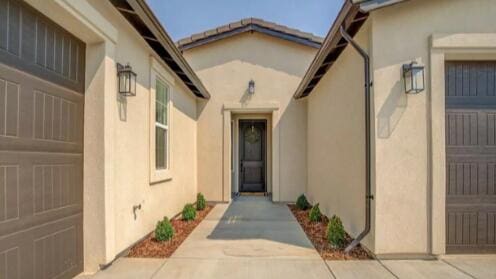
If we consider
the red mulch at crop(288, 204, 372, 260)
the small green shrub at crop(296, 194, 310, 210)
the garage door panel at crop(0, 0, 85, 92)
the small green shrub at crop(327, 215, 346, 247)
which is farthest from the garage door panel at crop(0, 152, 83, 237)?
the small green shrub at crop(296, 194, 310, 210)

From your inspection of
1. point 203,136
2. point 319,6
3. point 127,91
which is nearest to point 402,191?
point 127,91

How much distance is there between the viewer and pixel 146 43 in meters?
5.13

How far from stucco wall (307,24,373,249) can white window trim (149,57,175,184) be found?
3256 mm

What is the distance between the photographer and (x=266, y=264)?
163 inches

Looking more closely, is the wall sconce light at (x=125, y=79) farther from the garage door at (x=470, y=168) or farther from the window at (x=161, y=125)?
the garage door at (x=470, y=168)

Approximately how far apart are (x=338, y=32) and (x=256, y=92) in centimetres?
464

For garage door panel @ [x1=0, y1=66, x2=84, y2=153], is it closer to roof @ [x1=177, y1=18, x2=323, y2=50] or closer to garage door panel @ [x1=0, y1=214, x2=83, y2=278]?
garage door panel @ [x1=0, y1=214, x2=83, y2=278]

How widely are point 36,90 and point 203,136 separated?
6.47 meters

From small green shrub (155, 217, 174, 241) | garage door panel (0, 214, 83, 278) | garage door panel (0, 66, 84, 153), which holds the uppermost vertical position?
garage door panel (0, 66, 84, 153)

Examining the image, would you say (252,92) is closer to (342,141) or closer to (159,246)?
(342,141)

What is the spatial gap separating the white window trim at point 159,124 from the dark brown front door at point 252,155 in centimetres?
467

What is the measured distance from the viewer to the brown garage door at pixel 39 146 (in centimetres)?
261

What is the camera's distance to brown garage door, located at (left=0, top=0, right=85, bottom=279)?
261cm

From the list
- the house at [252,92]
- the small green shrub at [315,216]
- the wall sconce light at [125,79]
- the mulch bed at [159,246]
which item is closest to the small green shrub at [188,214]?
the mulch bed at [159,246]
